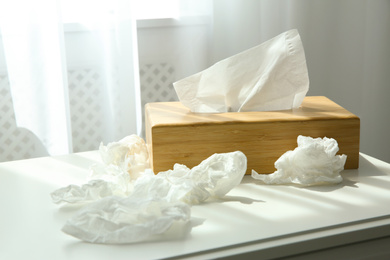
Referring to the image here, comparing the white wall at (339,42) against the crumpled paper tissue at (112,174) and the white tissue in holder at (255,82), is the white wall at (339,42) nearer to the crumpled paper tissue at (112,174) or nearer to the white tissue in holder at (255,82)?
the white tissue in holder at (255,82)

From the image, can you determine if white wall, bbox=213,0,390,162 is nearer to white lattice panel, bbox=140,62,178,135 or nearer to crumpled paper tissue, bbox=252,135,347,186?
white lattice panel, bbox=140,62,178,135

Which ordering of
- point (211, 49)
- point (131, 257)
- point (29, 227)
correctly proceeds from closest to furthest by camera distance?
point (131, 257)
point (29, 227)
point (211, 49)

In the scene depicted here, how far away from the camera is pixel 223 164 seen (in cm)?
104

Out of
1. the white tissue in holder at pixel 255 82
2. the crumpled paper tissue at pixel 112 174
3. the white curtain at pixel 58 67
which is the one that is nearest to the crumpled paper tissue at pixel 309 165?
the white tissue in holder at pixel 255 82

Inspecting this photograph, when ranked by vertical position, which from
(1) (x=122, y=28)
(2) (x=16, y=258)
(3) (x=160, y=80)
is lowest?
(2) (x=16, y=258)

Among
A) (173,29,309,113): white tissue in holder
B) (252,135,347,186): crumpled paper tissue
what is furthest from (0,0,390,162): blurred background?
(252,135,347,186): crumpled paper tissue

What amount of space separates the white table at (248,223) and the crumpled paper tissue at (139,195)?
0.02 metres

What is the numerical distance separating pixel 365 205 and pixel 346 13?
Answer: 1.63 metres

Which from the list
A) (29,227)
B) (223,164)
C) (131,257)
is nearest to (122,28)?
(223,164)

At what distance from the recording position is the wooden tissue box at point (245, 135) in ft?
3.61

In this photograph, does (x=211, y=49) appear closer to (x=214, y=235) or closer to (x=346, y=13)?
(x=346, y=13)

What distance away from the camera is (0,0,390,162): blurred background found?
202 cm

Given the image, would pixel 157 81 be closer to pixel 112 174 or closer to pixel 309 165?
pixel 112 174

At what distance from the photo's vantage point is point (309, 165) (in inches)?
41.5
